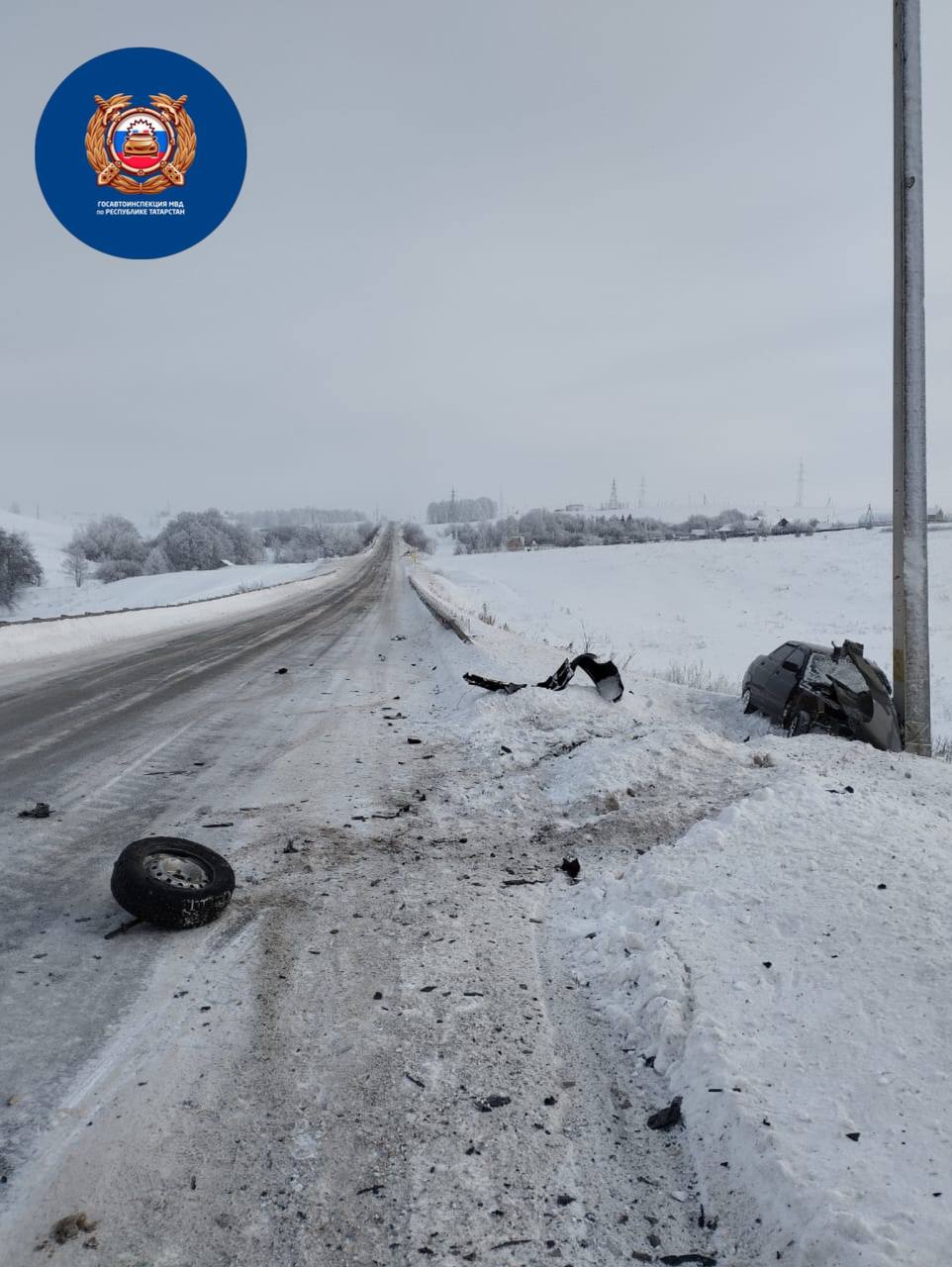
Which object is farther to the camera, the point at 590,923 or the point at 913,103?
the point at 913,103

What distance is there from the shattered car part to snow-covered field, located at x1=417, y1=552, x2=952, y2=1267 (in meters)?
0.31

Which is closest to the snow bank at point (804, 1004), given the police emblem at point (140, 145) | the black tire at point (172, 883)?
the black tire at point (172, 883)

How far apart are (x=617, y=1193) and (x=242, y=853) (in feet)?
11.4

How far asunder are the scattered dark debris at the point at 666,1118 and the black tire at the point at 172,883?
2685 mm

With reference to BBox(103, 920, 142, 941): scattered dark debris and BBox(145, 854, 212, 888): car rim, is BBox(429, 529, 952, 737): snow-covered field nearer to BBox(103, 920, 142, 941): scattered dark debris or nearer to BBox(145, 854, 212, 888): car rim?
BBox(145, 854, 212, 888): car rim

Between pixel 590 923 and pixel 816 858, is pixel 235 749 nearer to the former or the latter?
pixel 590 923

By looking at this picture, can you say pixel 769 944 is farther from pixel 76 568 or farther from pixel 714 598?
pixel 76 568

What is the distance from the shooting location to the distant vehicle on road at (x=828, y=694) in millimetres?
8625

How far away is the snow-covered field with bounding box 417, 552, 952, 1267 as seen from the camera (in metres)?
2.34

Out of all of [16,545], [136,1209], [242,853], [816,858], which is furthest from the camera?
[16,545]

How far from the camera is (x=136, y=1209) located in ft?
7.67

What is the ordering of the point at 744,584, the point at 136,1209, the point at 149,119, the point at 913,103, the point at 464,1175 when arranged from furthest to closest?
the point at 744,584
the point at 149,119
the point at 913,103
the point at 464,1175
the point at 136,1209

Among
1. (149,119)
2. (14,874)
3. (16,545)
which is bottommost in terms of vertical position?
(14,874)

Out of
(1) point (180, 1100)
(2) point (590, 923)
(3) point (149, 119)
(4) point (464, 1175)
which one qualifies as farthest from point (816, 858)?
(3) point (149, 119)
